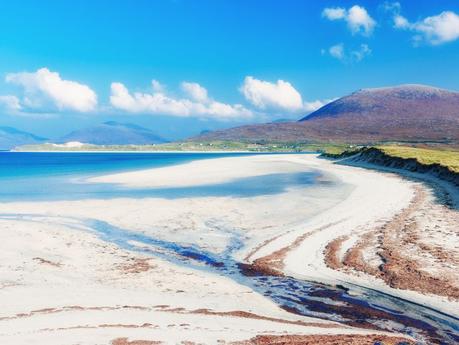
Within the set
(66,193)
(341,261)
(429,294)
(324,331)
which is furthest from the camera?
(66,193)

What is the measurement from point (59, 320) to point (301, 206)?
2299cm

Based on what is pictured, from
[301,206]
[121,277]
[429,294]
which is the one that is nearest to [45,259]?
[121,277]

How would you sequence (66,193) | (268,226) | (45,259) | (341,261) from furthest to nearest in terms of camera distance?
(66,193), (268,226), (45,259), (341,261)

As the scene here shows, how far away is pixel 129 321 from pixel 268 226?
47.5ft

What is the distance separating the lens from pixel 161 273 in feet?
55.6

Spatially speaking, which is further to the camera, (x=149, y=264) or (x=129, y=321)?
(x=149, y=264)

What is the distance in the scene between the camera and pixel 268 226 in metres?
25.5

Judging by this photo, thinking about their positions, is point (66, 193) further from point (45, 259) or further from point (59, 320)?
point (59, 320)

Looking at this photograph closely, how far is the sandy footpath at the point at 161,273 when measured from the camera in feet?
37.9

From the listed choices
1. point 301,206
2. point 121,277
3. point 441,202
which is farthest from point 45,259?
point 441,202

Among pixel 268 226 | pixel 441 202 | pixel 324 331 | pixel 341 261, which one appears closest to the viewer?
pixel 324 331

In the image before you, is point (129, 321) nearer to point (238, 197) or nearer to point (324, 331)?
point (324, 331)

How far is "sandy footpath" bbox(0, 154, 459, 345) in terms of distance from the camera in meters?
11.5

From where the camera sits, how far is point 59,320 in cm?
1205
